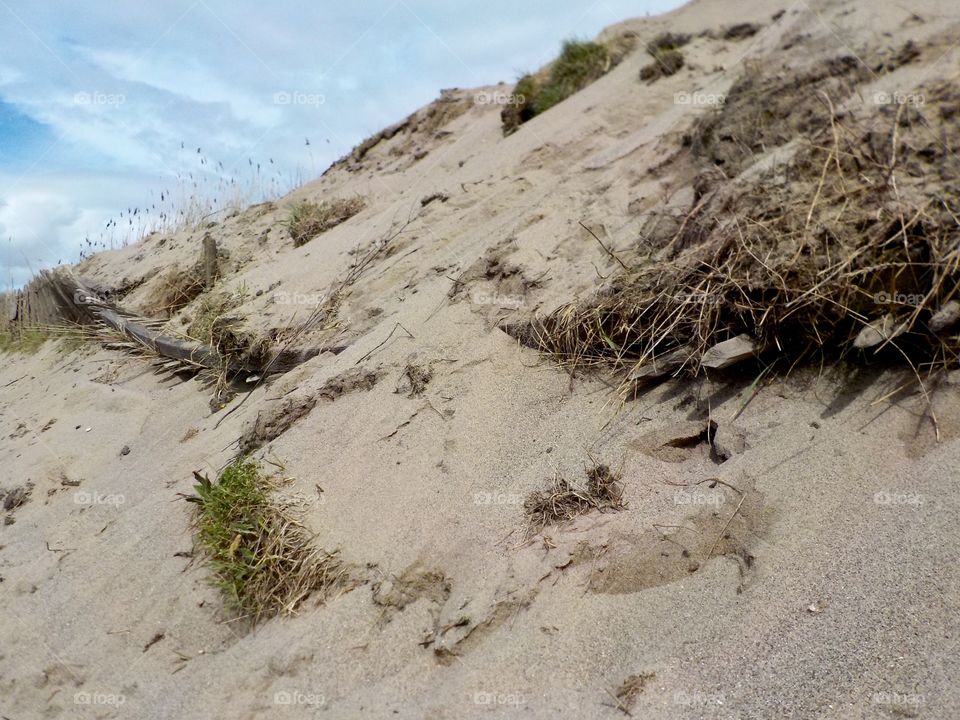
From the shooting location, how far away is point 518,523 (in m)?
2.90

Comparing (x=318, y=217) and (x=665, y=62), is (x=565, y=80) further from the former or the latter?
(x=318, y=217)

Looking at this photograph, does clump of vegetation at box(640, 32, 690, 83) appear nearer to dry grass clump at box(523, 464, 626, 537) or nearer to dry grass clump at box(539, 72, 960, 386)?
dry grass clump at box(539, 72, 960, 386)

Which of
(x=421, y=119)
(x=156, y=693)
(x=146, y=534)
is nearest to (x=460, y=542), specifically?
(x=156, y=693)

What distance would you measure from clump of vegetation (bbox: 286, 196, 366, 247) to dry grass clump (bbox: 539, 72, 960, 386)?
3.93 metres

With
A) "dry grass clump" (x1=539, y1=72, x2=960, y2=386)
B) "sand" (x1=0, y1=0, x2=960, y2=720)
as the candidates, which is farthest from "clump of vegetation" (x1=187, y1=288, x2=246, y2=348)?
"dry grass clump" (x1=539, y1=72, x2=960, y2=386)

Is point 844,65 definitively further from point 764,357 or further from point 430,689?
point 430,689

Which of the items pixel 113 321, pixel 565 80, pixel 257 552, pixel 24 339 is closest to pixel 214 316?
pixel 113 321

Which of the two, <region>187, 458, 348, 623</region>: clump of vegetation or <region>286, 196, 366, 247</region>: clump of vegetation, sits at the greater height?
<region>286, 196, 366, 247</region>: clump of vegetation

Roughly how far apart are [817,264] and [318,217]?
500 centimetres

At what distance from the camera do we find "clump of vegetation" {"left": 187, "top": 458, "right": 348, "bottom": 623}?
3041mm

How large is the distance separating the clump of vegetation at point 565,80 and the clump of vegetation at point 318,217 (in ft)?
5.01

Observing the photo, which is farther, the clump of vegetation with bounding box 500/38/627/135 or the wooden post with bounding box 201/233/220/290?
the clump of vegetation with bounding box 500/38/627/135

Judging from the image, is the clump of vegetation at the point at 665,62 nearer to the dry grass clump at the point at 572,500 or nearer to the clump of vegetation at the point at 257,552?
the dry grass clump at the point at 572,500

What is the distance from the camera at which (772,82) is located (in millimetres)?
4125
